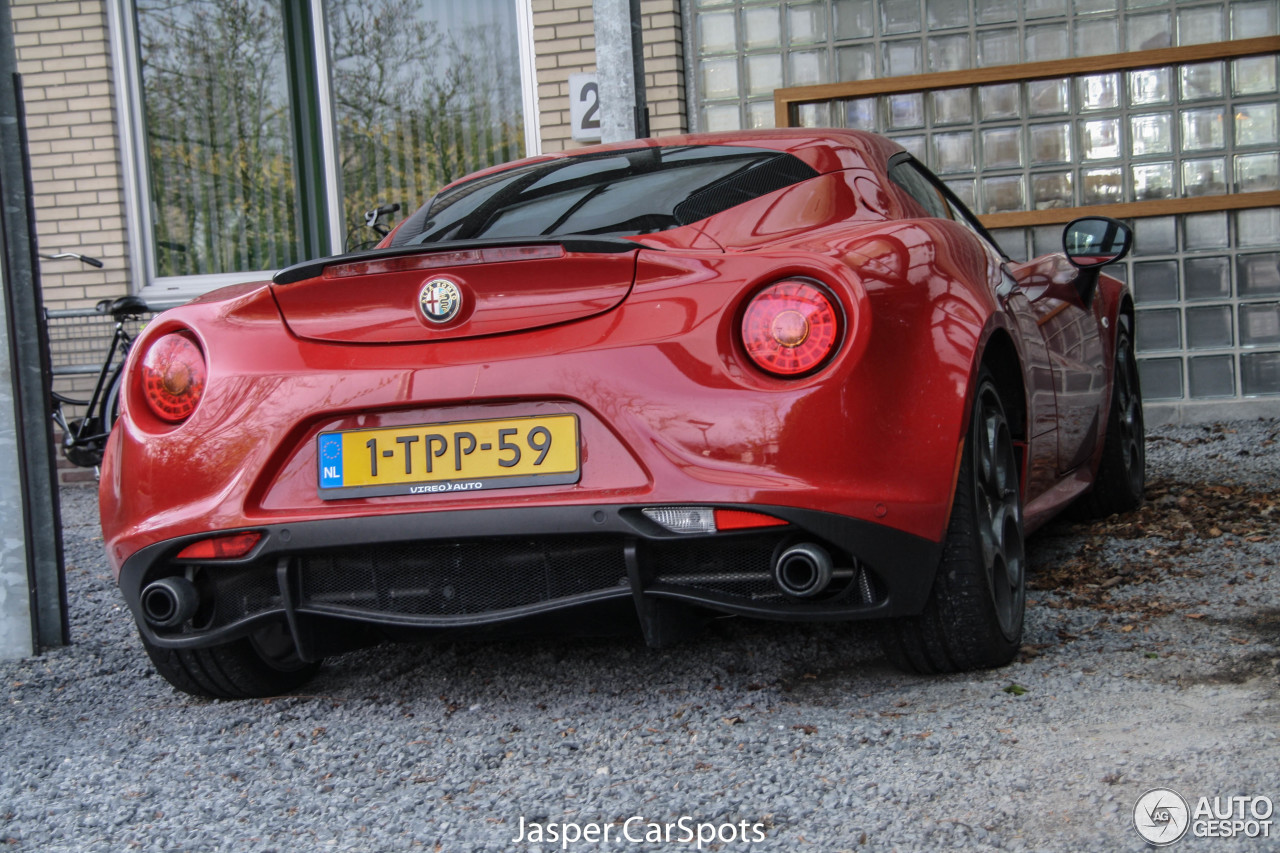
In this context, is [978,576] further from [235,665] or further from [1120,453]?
[1120,453]

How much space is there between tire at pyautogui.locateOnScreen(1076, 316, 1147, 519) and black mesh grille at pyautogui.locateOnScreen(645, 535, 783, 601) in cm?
246

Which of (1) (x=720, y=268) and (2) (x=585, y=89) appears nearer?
(1) (x=720, y=268)

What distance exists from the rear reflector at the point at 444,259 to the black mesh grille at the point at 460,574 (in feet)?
1.72

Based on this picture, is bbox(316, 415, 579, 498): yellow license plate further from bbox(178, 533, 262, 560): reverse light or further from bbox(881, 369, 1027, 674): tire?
bbox(881, 369, 1027, 674): tire

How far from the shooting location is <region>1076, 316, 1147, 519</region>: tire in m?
4.52

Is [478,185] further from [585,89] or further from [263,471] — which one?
[585,89]

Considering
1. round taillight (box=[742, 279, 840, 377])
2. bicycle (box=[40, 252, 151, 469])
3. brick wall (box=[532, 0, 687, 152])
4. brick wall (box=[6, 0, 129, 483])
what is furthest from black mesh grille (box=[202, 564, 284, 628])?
brick wall (box=[6, 0, 129, 483])

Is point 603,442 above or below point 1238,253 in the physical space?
below

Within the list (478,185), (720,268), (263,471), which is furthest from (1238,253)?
(263,471)

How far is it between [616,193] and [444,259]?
25.9 inches

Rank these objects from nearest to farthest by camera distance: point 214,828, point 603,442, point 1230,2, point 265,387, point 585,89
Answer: point 214,828
point 603,442
point 265,387
point 585,89
point 1230,2

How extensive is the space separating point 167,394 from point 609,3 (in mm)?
2923

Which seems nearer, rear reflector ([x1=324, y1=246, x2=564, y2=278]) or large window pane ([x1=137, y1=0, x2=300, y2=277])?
rear reflector ([x1=324, y1=246, x2=564, y2=278])

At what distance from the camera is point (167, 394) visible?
264 centimetres
